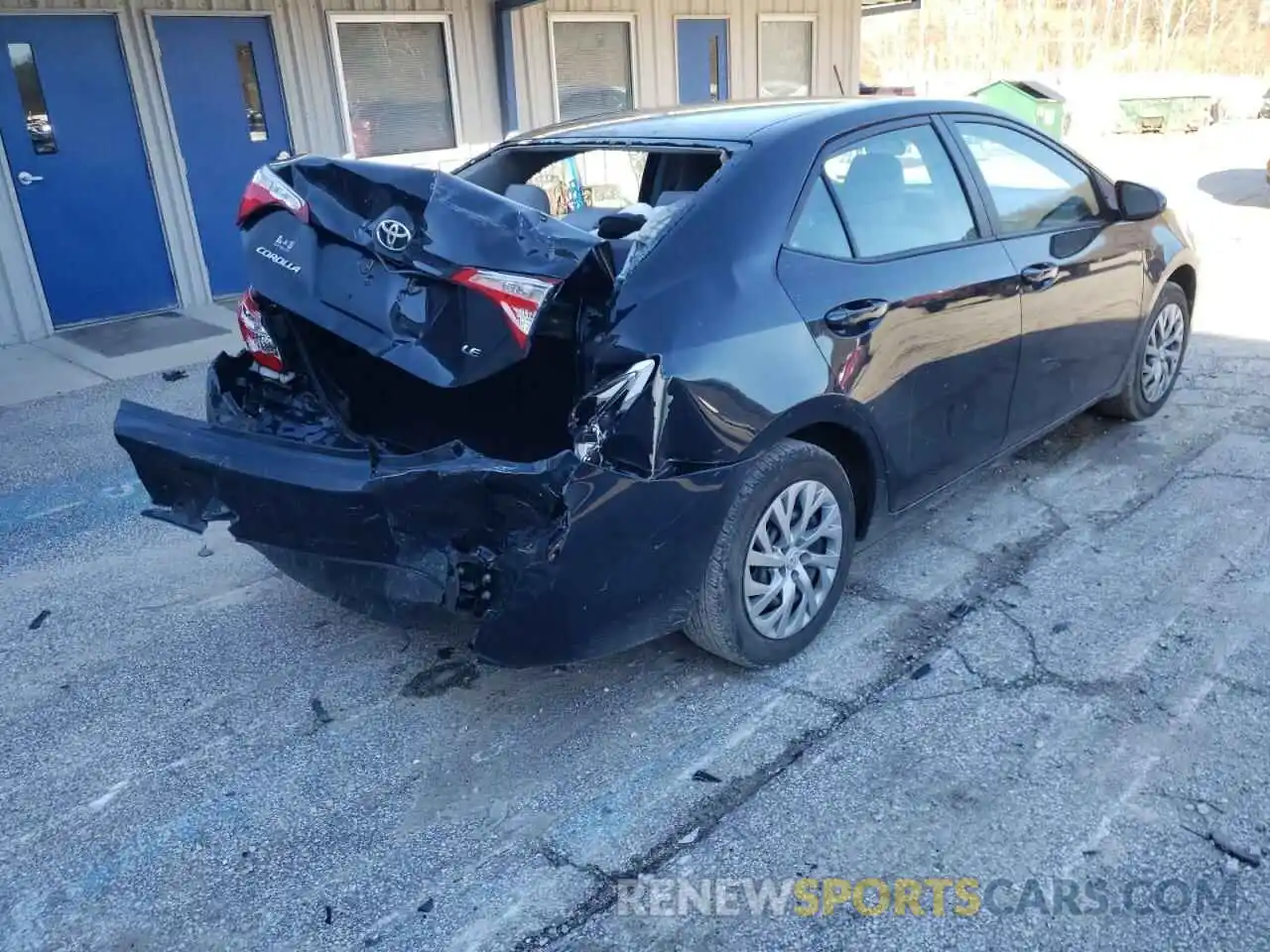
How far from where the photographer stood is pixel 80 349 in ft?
24.6

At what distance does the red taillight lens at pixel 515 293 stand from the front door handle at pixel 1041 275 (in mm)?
2157

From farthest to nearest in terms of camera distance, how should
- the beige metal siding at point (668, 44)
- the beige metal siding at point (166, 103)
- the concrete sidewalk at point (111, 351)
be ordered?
1. the beige metal siding at point (668, 44)
2. the beige metal siding at point (166, 103)
3. the concrete sidewalk at point (111, 351)

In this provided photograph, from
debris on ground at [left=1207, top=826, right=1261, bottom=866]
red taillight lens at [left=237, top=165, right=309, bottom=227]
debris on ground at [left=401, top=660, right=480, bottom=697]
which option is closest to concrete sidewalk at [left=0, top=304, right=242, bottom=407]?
red taillight lens at [left=237, top=165, right=309, bottom=227]

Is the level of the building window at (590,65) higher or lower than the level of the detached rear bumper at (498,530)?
higher

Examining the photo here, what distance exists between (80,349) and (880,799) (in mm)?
7009

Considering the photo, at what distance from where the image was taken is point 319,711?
3.13m

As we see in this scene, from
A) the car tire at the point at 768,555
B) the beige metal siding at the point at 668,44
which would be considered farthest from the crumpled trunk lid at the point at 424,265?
the beige metal siding at the point at 668,44

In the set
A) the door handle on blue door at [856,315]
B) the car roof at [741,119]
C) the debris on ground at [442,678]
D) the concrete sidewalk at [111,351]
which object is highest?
the car roof at [741,119]

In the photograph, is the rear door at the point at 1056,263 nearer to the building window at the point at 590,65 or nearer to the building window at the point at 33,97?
the building window at the point at 33,97

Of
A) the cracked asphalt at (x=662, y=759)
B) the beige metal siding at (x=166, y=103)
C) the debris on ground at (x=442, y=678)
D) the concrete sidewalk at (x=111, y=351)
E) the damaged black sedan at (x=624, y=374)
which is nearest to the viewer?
the cracked asphalt at (x=662, y=759)

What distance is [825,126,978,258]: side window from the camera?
130 inches

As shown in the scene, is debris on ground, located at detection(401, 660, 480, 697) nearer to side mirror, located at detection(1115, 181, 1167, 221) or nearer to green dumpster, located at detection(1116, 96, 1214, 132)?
side mirror, located at detection(1115, 181, 1167, 221)

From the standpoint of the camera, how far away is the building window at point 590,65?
10.8 m

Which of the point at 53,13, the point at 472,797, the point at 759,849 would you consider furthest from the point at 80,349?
the point at 759,849
